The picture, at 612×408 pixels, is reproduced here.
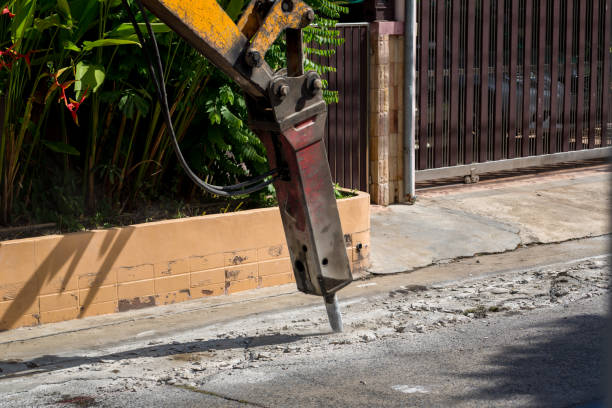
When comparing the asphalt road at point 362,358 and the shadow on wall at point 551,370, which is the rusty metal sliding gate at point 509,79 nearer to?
the asphalt road at point 362,358

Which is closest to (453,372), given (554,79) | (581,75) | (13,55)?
(13,55)

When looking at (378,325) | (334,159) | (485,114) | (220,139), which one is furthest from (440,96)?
(378,325)

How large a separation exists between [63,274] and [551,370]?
3.87 meters

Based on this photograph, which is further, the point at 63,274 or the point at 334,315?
the point at 63,274

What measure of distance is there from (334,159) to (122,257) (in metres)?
4.18

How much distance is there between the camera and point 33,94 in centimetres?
769

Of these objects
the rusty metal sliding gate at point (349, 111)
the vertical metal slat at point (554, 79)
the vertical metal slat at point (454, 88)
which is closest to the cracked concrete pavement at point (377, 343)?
the rusty metal sliding gate at point (349, 111)

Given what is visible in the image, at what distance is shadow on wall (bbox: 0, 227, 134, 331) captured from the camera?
7234 millimetres

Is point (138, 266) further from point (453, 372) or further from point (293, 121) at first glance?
point (453, 372)

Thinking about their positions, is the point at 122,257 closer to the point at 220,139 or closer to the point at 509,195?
the point at 220,139

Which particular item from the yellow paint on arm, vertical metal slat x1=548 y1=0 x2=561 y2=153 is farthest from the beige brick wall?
vertical metal slat x1=548 y1=0 x2=561 y2=153

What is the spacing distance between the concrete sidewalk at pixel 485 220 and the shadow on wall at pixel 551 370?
2688 mm

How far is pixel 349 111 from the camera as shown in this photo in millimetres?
11406

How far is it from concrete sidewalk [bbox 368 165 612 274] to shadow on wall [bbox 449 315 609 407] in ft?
8.82
